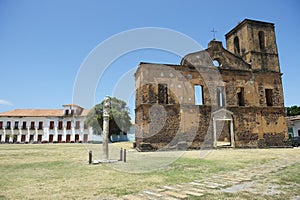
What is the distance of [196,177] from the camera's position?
6715 mm

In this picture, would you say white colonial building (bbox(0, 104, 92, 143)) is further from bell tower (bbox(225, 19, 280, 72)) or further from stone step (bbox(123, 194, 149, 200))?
stone step (bbox(123, 194, 149, 200))

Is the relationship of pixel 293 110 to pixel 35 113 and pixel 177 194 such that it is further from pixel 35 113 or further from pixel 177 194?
pixel 35 113

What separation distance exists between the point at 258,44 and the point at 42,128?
42701mm

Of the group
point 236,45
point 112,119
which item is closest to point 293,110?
point 236,45

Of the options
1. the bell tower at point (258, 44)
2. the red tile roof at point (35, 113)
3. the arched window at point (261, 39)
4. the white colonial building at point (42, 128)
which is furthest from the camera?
the red tile roof at point (35, 113)

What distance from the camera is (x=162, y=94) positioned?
18281 millimetres

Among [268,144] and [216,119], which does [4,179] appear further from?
[268,144]

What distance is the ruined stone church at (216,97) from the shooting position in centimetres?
1773

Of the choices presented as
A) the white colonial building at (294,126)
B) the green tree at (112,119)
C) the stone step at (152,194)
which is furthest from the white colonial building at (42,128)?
the stone step at (152,194)

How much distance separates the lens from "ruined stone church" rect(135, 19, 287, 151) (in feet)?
58.2

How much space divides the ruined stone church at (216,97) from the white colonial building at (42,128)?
29262 millimetres

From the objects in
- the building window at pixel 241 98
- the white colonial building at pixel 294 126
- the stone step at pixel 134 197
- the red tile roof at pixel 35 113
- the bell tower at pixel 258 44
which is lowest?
the stone step at pixel 134 197

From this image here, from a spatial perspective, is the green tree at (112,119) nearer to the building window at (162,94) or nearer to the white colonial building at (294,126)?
the building window at (162,94)

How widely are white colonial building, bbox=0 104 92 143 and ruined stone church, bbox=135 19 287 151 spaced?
96.0 ft
